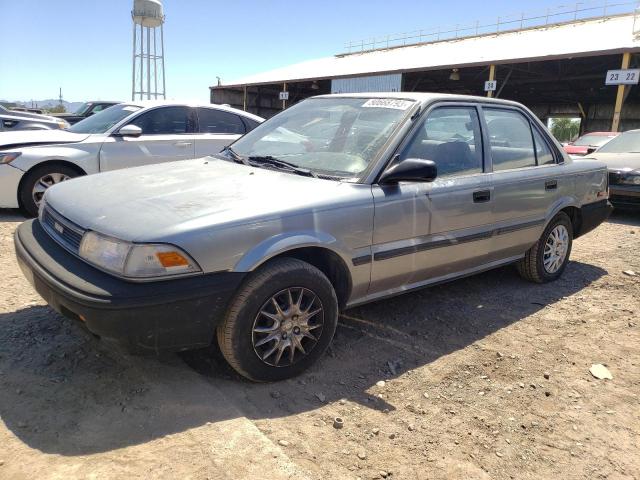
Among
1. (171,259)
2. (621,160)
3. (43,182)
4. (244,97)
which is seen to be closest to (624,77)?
(621,160)

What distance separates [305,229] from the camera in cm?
269

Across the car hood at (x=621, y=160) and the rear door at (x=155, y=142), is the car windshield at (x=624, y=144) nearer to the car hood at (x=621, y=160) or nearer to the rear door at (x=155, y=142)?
the car hood at (x=621, y=160)

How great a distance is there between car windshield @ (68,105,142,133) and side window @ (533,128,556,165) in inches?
193

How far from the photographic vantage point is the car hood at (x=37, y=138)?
600cm

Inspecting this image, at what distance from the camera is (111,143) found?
6297 mm

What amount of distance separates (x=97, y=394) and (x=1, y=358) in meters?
0.74

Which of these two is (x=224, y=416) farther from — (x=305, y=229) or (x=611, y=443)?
(x=611, y=443)

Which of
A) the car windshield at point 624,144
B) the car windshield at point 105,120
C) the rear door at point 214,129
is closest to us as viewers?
the car windshield at point 105,120

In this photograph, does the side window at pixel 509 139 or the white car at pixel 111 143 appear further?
the white car at pixel 111 143

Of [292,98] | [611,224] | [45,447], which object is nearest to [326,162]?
[45,447]

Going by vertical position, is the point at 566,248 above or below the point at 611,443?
above

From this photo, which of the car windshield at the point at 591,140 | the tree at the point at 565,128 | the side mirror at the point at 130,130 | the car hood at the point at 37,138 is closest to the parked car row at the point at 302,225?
the side mirror at the point at 130,130

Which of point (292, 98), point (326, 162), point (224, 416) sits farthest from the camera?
point (292, 98)

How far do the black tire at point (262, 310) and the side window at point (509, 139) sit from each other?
6.29ft
